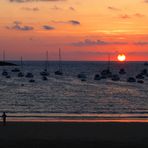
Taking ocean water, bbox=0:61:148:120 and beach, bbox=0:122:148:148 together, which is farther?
ocean water, bbox=0:61:148:120

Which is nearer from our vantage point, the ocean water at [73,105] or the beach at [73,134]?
the beach at [73,134]

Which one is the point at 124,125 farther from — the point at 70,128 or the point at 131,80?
the point at 131,80

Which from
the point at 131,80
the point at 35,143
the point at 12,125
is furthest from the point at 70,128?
the point at 131,80

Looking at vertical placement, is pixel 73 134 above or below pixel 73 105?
above

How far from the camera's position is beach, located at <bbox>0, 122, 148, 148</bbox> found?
18828mm

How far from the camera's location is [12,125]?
77.6 feet

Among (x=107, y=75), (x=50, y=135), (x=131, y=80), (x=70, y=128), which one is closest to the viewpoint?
(x=50, y=135)

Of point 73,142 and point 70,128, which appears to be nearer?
point 73,142

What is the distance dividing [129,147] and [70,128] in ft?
18.1

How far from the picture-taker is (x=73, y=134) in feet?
70.4

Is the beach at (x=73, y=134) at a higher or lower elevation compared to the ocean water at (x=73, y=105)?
higher

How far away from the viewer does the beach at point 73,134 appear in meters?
18.8

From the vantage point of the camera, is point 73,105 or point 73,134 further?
point 73,105

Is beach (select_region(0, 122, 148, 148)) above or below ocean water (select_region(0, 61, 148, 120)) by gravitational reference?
above
